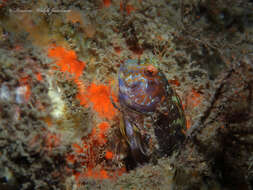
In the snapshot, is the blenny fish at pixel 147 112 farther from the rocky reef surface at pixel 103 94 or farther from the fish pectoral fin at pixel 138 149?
the rocky reef surface at pixel 103 94

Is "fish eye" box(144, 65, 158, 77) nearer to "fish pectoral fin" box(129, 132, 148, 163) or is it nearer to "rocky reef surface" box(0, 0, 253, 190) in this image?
"rocky reef surface" box(0, 0, 253, 190)

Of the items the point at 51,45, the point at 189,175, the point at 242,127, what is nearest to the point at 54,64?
the point at 51,45

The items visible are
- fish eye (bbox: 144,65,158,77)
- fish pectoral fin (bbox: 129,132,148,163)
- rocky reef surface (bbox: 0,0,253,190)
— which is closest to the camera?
rocky reef surface (bbox: 0,0,253,190)

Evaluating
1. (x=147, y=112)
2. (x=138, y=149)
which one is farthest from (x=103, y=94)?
(x=138, y=149)

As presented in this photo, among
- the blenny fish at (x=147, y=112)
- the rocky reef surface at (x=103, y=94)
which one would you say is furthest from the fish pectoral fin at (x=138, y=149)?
the rocky reef surface at (x=103, y=94)

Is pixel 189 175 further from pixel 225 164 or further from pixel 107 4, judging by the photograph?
pixel 107 4

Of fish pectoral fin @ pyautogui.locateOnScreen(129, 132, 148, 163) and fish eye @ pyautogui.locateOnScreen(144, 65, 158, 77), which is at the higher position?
fish eye @ pyautogui.locateOnScreen(144, 65, 158, 77)

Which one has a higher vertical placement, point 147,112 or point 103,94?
point 103,94

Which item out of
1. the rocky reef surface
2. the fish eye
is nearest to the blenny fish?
the fish eye

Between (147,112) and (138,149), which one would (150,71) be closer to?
(147,112)
